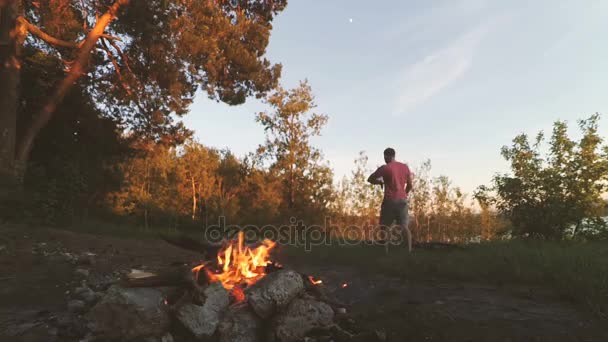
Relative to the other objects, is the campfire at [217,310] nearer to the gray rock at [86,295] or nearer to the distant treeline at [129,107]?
the gray rock at [86,295]

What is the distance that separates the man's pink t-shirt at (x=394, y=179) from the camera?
26.0 ft

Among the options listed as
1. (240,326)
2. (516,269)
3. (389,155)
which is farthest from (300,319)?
(389,155)

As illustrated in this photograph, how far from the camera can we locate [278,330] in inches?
163

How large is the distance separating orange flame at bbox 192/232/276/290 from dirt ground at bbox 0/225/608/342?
1.23 meters

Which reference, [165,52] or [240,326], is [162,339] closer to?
[240,326]

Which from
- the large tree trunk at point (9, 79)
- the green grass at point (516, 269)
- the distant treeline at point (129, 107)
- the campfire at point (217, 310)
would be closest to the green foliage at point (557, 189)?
the distant treeline at point (129, 107)

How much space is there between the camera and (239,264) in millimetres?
5371

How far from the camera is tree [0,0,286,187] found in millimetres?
12453

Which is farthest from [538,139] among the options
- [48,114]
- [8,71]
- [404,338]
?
[8,71]

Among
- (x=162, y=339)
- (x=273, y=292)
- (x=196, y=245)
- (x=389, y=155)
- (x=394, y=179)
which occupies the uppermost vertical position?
(x=389, y=155)

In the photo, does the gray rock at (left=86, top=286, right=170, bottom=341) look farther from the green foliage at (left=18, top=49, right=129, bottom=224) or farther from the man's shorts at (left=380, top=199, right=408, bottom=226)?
the green foliage at (left=18, top=49, right=129, bottom=224)

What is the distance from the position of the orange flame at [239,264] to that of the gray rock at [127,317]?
0.98m

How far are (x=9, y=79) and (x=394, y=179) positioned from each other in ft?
43.9

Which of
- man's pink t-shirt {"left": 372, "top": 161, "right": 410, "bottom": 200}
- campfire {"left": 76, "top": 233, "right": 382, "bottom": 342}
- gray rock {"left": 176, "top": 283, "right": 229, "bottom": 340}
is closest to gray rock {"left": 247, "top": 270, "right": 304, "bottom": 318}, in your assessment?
campfire {"left": 76, "top": 233, "right": 382, "bottom": 342}
